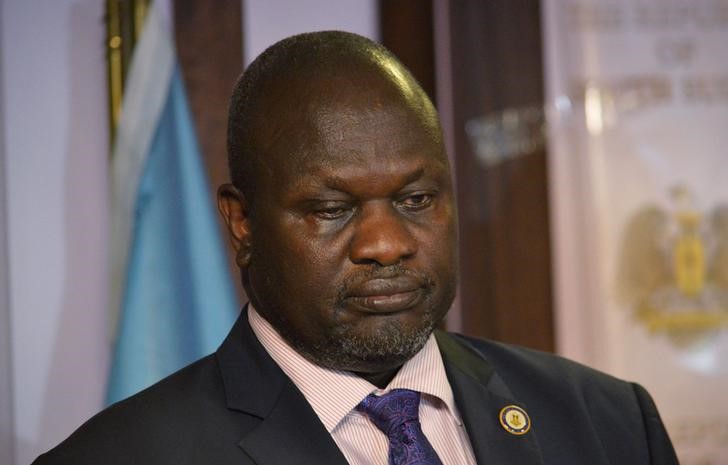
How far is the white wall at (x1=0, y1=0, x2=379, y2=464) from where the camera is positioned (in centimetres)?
327

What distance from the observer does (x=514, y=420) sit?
5.94ft

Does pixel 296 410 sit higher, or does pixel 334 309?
pixel 334 309

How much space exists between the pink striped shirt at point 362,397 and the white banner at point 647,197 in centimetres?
212

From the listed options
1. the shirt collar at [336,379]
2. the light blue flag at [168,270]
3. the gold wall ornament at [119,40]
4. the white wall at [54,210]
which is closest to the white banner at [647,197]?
the light blue flag at [168,270]

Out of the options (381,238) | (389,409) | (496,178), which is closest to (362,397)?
(389,409)

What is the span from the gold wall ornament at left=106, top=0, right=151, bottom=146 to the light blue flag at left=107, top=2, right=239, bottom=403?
0.22 feet

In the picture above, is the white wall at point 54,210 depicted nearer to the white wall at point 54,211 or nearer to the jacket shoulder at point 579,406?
the white wall at point 54,211

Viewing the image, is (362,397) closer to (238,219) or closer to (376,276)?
(376,276)

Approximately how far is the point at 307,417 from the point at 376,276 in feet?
0.80

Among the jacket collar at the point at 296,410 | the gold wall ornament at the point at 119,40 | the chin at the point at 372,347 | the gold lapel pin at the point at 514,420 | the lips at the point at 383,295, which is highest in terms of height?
the gold wall ornament at the point at 119,40

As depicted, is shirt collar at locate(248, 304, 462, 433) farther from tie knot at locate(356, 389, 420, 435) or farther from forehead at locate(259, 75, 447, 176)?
forehead at locate(259, 75, 447, 176)

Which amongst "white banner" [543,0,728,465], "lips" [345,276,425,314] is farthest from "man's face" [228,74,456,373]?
"white banner" [543,0,728,465]

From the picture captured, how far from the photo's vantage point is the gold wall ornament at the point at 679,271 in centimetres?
392

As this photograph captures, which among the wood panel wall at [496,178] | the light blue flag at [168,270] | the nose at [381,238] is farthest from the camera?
the wood panel wall at [496,178]
